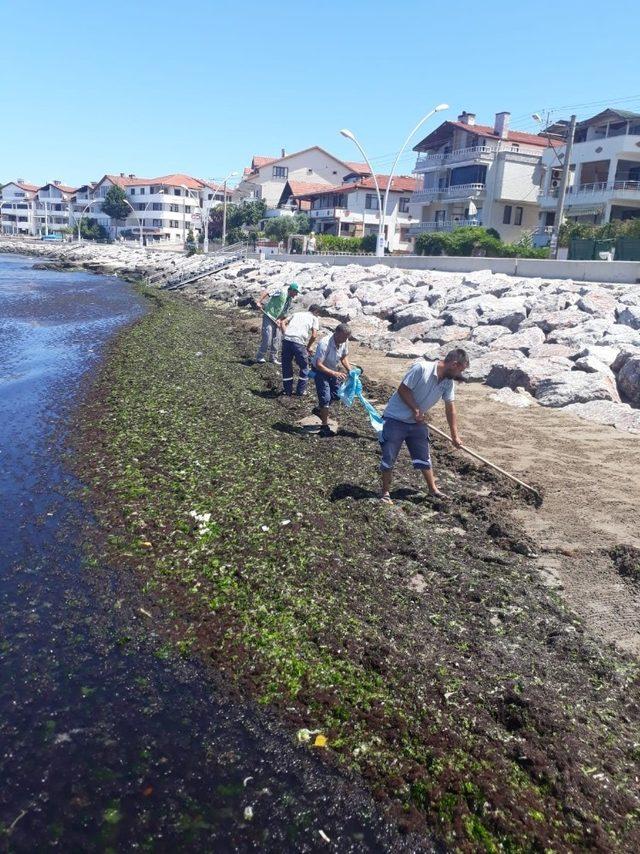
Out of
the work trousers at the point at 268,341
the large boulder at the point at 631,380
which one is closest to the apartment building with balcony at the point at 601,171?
the work trousers at the point at 268,341

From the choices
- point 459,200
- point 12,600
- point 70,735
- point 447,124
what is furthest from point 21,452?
point 447,124

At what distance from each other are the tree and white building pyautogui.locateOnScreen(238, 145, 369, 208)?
82.4 feet

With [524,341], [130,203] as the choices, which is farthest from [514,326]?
[130,203]

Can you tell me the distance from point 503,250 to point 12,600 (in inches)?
1296

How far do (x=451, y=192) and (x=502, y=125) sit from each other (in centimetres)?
681

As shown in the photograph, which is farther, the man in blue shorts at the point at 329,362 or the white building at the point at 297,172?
the white building at the point at 297,172

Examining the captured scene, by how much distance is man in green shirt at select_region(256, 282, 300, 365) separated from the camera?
46.5 ft

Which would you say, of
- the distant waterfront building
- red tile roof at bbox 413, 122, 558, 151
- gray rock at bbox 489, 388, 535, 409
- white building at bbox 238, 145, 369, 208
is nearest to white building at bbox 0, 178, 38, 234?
the distant waterfront building

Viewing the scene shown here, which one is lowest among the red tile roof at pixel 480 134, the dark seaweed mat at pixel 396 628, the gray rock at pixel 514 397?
the dark seaweed mat at pixel 396 628

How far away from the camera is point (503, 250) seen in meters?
34.6

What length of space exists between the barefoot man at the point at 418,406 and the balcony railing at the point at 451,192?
49.6 meters

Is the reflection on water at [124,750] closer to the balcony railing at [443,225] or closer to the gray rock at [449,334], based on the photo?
the gray rock at [449,334]

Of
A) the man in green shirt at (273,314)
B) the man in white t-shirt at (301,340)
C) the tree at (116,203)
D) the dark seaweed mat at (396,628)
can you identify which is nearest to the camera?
the dark seaweed mat at (396,628)

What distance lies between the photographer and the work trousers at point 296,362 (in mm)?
12727
